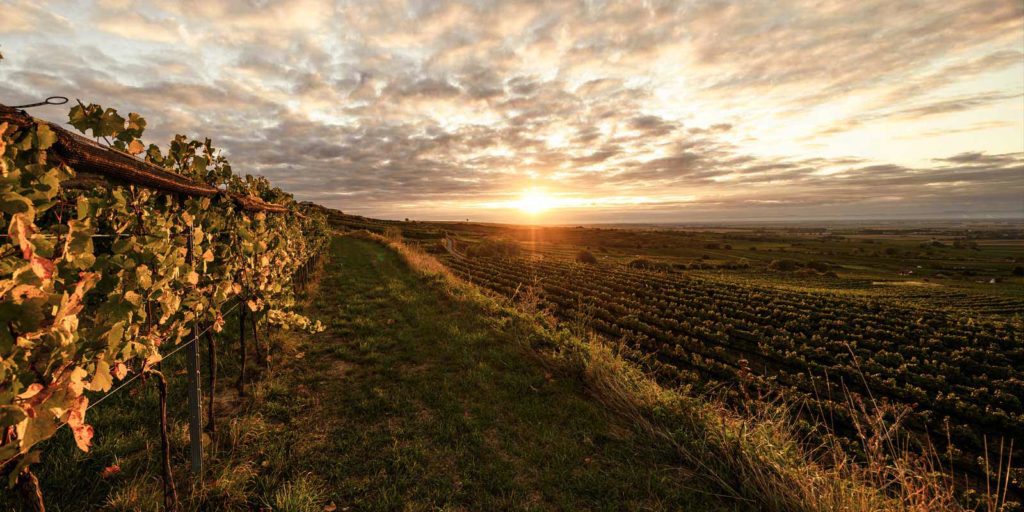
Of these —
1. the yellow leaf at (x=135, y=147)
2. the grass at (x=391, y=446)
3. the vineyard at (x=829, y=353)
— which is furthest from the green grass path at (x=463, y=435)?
the yellow leaf at (x=135, y=147)

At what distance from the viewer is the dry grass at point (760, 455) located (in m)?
4.01

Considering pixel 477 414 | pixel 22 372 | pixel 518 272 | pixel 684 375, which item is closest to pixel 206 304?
pixel 22 372

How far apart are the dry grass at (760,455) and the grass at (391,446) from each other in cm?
21

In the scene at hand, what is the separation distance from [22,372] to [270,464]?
10.6 feet

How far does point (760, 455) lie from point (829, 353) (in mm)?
12907

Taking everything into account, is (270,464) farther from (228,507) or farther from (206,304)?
(206,304)

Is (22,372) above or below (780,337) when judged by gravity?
above

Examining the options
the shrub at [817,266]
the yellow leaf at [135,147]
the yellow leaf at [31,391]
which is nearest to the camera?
the yellow leaf at [31,391]

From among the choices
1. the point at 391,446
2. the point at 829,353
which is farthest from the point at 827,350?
the point at 391,446

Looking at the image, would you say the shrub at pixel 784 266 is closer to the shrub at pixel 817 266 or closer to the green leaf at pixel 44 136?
the shrub at pixel 817 266

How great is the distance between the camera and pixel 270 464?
15.3 feet

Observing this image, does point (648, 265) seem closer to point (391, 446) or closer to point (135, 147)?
point (391, 446)

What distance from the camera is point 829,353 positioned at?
14.3 metres

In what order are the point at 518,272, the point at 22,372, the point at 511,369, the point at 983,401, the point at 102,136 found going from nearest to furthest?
the point at 22,372, the point at 102,136, the point at 511,369, the point at 983,401, the point at 518,272
